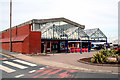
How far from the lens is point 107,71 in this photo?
9.52 metres

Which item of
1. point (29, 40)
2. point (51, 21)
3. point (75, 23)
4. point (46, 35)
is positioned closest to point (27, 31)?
point (29, 40)

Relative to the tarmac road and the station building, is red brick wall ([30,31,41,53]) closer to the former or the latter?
the station building

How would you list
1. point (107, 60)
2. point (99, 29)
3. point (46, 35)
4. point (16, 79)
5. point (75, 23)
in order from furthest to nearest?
point (75, 23) < point (99, 29) < point (46, 35) < point (107, 60) < point (16, 79)

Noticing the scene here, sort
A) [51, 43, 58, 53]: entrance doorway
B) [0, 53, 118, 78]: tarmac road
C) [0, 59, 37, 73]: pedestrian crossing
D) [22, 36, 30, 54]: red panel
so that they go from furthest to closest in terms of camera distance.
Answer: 1. [51, 43, 58, 53]: entrance doorway
2. [22, 36, 30, 54]: red panel
3. [0, 59, 37, 73]: pedestrian crossing
4. [0, 53, 118, 78]: tarmac road

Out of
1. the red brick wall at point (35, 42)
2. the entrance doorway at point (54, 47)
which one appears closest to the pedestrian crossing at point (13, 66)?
the red brick wall at point (35, 42)

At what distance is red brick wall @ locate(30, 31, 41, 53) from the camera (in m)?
21.6

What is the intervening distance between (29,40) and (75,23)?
20.8 meters

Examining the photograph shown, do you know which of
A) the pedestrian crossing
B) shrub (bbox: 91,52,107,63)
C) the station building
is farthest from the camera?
the station building

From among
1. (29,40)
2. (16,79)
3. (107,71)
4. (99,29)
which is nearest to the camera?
(16,79)

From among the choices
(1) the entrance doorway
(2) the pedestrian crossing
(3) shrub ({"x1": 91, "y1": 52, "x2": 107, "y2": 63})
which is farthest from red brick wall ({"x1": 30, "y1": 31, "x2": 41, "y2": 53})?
(3) shrub ({"x1": 91, "y1": 52, "x2": 107, "y2": 63})

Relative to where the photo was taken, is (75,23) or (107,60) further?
(75,23)

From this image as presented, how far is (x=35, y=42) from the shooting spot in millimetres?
22016

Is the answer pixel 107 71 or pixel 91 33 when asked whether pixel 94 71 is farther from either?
pixel 91 33

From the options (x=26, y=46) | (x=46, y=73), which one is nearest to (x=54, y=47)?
(x=26, y=46)
